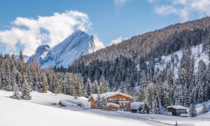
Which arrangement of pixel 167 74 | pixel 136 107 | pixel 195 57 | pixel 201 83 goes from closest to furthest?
pixel 136 107 < pixel 201 83 < pixel 167 74 < pixel 195 57

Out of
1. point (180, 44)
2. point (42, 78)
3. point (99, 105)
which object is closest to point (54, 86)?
point (42, 78)

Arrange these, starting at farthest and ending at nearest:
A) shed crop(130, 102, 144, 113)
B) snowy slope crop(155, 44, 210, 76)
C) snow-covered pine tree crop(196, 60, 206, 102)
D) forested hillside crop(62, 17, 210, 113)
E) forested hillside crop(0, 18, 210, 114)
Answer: snowy slope crop(155, 44, 210, 76), snow-covered pine tree crop(196, 60, 206, 102), forested hillside crop(62, 17, 210, 113), forested hillside crop(0, 18, 210, 114), shed crop(130, 102, 144, 113)

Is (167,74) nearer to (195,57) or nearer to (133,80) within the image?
(133,80)

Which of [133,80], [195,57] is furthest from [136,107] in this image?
[195,57]

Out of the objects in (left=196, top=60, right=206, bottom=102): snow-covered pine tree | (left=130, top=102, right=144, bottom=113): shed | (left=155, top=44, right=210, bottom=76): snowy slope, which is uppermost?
(left=155, top=44, right=210, bottom=76): snowy slope

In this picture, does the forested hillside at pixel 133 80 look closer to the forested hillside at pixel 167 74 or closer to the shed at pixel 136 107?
the forested hillside at pixel 167 74

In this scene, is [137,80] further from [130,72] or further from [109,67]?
[109,67]

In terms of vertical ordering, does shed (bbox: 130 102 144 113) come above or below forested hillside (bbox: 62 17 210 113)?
below

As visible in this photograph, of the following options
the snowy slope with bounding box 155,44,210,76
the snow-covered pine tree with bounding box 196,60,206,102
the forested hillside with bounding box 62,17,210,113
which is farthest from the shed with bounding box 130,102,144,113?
the snowy slope with bounding box 155,44,210,76

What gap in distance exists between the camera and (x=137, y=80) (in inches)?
5561

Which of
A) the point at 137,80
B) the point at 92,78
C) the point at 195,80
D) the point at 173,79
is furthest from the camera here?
the point at 92,78

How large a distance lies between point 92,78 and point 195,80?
8362 centimetres

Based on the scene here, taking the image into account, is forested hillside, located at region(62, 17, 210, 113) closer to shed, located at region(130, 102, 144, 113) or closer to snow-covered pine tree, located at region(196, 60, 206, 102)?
snow-covered pine tree, located at region(196, 60, 206, 102)

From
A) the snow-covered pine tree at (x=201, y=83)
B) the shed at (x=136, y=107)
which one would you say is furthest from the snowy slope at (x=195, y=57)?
the shed at (x=136, y=107)
